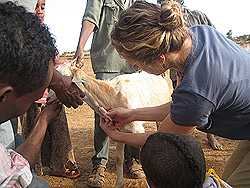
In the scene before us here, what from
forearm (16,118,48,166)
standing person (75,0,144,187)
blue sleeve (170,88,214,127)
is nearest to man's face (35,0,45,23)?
standing person (75,0,144,187)

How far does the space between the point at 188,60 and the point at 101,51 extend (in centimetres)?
315

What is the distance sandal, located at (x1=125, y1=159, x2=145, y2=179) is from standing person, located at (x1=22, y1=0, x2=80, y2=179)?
632 mm

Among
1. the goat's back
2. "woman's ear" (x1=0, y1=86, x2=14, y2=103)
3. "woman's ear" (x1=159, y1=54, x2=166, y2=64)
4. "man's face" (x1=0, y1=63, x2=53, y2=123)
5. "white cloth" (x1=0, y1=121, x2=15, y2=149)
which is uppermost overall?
"woman's ear" (x1=0, y1=86, x2=14, y2=103)

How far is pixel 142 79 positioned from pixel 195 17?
3.35 ft

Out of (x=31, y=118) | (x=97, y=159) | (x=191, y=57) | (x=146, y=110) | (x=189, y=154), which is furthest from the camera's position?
(x=97, y=159)

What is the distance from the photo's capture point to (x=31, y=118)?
5.47 m

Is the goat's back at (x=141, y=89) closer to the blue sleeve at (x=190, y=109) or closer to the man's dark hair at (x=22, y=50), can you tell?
the blue sleeve at (x=190, y=109)

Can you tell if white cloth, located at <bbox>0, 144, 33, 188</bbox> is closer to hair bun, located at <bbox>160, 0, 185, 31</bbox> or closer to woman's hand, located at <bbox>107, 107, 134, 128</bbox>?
hair bun, located at <bbox>160, 0, 185, 31</bbox>

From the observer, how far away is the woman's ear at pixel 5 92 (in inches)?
71.6

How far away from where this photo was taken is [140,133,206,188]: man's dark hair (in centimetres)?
213

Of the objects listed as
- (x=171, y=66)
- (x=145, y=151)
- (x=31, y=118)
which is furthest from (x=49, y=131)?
(x=145, y=151)

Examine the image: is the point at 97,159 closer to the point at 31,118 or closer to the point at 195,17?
the point at 31,118

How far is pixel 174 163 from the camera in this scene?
2.14 metres

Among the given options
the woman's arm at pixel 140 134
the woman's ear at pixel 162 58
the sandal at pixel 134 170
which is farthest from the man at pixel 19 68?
the sandal at pixel 134 170
